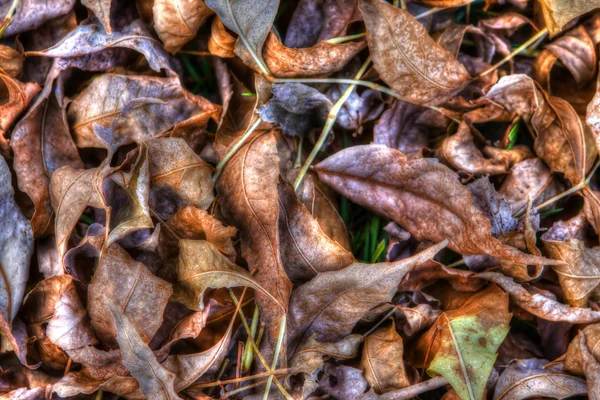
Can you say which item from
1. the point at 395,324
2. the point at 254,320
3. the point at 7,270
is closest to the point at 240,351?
the point at 254,320

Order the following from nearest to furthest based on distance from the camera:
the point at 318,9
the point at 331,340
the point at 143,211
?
the point at 143,211
the point at 331,340
the point at 318,9

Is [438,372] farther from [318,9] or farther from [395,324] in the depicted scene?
[318,9]

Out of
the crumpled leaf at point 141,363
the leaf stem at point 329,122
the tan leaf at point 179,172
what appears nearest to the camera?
the crumpled leaf at point 141,363

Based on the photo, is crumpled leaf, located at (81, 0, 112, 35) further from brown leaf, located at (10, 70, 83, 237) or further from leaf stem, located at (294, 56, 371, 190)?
leaf stem, located at (294, 56, 371, 190)

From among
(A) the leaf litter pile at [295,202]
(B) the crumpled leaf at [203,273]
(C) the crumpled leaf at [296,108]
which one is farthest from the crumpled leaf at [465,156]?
(B) the crumpled leaf at [203,273]

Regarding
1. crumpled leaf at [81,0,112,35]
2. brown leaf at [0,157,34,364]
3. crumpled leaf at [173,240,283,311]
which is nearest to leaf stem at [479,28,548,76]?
crumpled leaf at [173,240,283,311]

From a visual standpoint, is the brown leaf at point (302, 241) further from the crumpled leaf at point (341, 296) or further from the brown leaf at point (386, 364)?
the brown leaf at point (386, 364)
